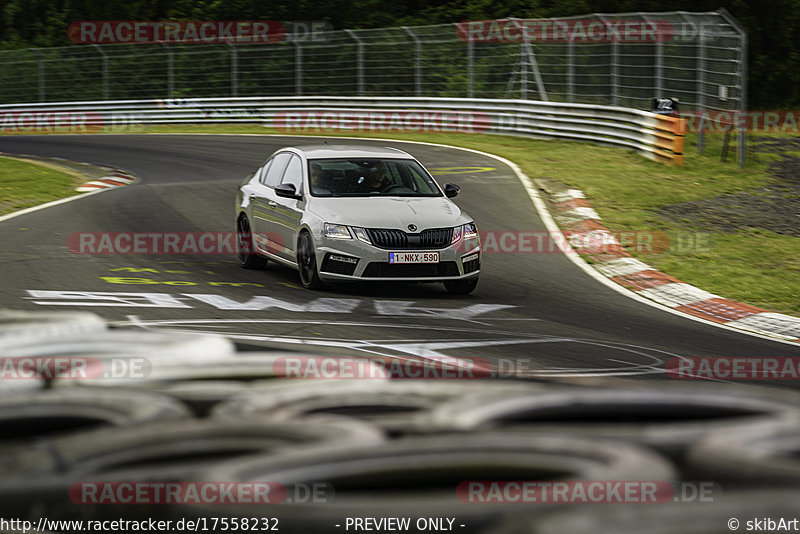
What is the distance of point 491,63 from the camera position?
3003 centimetres

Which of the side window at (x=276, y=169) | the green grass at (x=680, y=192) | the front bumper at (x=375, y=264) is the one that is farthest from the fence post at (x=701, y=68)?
the front bumper at (x=375, y=264)

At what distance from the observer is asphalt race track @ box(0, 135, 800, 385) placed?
834 cm

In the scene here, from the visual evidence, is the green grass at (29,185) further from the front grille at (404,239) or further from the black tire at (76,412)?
the black tire at (76,412)

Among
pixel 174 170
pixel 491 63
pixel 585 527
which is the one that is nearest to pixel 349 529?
pixel 585 527

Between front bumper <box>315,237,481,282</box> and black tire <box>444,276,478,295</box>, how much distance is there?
0.57ft

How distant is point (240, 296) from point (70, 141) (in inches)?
875

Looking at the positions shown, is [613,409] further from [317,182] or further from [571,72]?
[571,72]

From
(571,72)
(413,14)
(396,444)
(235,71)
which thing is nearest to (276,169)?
(396,444)

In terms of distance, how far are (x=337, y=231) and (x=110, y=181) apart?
11.2 meters

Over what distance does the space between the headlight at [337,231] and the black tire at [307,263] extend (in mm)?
246

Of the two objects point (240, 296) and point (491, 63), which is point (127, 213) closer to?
point (240, 296)

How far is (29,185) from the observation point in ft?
63.1

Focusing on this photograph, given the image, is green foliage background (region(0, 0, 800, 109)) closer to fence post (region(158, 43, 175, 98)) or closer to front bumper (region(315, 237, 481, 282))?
fence post (region(158, 43, 175, 98))

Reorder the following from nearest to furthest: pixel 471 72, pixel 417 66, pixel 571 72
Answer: pixel 571 72 → pixel 471 72 → pixel 417 66
